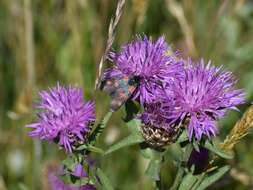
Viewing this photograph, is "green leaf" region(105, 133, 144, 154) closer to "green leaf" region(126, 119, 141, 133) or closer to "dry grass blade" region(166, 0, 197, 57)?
"green leaf" region(126, 119, 141, 133)

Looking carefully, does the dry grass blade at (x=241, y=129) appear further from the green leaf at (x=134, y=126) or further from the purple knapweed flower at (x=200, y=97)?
the green leaf at (x=134, y=126)

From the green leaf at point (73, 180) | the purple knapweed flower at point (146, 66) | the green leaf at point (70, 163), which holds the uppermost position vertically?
the purple knapweed flower at point (146, 66)

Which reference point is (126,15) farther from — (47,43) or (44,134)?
(44,134)

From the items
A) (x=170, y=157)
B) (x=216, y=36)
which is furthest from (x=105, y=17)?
(x=170, y=157)

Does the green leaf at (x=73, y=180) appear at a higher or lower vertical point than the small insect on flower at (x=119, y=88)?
lower

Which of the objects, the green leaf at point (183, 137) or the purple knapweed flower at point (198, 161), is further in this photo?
the purple knapweed flower at point (198, 161)

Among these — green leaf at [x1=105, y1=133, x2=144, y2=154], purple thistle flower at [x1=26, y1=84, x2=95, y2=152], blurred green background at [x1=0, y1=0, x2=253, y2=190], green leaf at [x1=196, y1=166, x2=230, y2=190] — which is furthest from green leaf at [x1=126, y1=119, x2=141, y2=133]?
blurred green background at [x1=0, y1=0, x2=253, y2=190]

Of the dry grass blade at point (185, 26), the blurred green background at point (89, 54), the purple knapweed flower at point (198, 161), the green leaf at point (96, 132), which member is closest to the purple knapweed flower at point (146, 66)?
the green leaf at point (96, 132)
